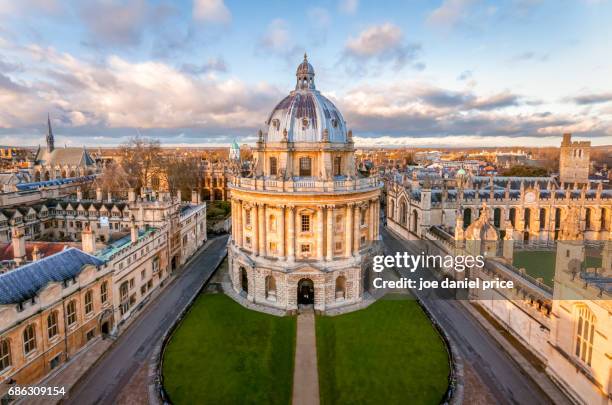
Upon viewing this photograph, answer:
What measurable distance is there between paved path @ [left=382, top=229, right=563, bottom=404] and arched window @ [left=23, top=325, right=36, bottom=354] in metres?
29.1

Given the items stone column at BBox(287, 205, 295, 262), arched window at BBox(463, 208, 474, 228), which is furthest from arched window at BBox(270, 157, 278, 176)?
arched window at BBox(463, 208, 474, 228)

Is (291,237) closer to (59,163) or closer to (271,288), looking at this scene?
(271,288)

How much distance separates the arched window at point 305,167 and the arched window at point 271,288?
10644 mm

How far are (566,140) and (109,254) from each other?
96.2 m

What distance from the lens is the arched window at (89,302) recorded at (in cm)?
2802

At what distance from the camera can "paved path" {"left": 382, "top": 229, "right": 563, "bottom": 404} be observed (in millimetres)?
23141

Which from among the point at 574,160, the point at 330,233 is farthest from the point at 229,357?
the point at 574,160

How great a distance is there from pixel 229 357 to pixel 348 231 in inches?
601

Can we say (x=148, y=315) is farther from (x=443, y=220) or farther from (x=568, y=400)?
(x=443, y=220)

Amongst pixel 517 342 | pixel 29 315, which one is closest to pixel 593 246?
pixel 517 342

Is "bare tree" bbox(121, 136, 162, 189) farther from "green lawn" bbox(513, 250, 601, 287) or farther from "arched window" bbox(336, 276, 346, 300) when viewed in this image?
"green lawn" bbox(513, 250, 601, 287)

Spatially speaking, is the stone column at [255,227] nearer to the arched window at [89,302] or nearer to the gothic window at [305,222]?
the gothic window at [305,222]

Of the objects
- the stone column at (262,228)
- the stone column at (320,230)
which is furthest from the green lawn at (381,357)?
the stone column at (262,228)

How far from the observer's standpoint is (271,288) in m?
36.2
